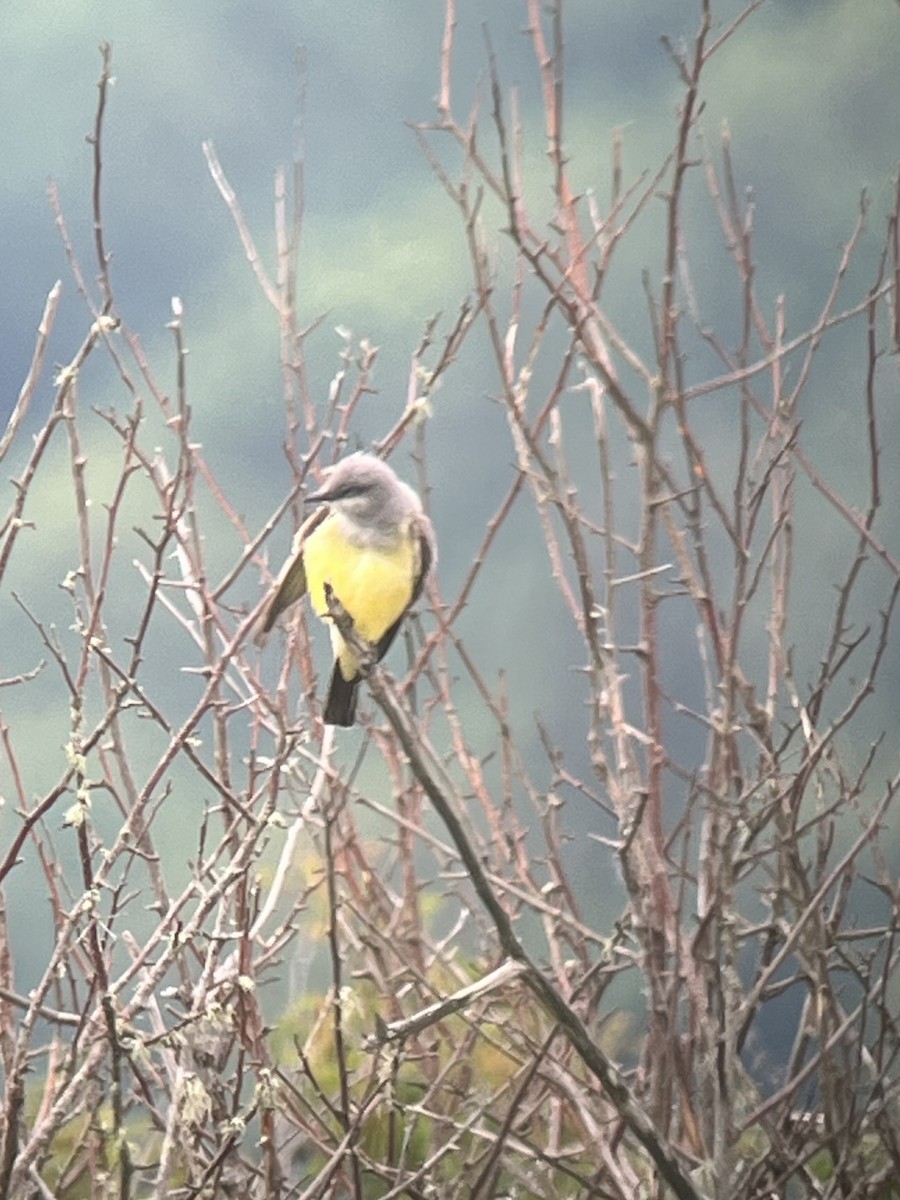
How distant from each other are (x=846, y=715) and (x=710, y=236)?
1505mm

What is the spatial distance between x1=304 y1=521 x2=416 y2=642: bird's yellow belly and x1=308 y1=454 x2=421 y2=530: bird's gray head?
3 centimetres

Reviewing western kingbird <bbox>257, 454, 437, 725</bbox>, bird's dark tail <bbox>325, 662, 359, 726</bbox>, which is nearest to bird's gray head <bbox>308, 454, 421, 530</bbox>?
western kingbird <bbox>257, 454, 437, 725</bbox>

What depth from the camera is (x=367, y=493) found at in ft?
4.71

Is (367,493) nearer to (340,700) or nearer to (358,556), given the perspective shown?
(358,556)

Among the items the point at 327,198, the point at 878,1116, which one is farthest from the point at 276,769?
the point at 327,198

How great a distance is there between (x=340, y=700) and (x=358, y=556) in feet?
0.44

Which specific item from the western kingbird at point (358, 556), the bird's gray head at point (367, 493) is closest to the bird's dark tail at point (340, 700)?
the western kingbird at point (358, 556)

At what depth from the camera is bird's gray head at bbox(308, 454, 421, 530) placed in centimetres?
142

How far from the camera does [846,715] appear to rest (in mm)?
1287

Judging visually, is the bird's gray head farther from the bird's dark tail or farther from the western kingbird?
the bird's dark tail

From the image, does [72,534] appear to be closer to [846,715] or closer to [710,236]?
[710,236]

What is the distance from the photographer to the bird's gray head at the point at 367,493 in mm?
1416

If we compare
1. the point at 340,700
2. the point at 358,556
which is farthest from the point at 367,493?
the point at 340,700

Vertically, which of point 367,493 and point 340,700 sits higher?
point 367,493
